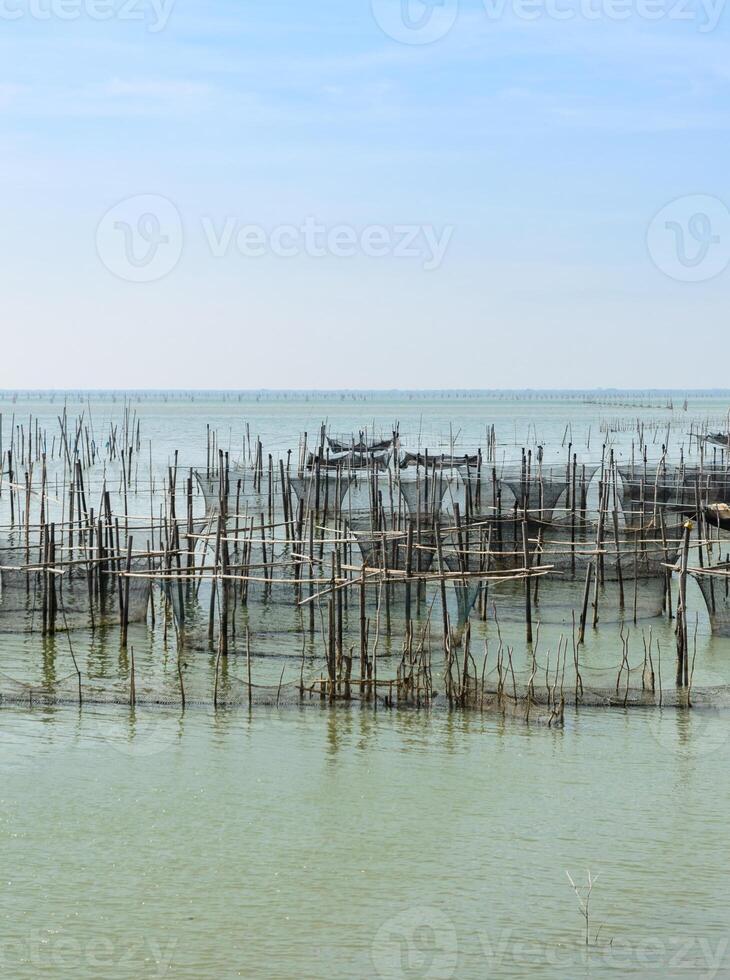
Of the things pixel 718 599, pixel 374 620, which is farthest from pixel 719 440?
pixel 374 620

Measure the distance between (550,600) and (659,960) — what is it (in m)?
7.90

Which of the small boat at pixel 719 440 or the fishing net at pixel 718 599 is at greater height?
the small boat at pixel 719 440

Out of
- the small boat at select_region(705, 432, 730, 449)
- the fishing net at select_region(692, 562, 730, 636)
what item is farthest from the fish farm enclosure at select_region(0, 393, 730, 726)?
the small boat at select_region(705, 432, 730, 449)

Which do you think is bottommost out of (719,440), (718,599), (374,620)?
(374,620)

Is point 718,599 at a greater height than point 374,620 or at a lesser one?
Answer: greater

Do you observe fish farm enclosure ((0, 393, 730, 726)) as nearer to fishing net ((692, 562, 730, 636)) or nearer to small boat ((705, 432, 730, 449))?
fishing net ((692, 562, 730, 636))

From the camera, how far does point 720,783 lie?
22.9 ft

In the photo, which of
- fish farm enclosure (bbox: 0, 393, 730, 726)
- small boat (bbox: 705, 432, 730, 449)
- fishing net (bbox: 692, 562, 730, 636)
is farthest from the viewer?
small boat (bbox: 705, 432, 730, 449)

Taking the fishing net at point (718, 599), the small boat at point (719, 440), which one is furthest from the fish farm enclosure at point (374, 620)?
the small boat at point (719, 440)

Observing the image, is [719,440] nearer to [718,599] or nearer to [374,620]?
[718,599]

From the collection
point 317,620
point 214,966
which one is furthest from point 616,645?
point 214,966

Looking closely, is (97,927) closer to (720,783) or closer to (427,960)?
(427,960)

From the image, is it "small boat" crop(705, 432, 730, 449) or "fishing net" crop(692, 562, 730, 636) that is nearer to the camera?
"fishing net" crop(692, 562, 730, 636)

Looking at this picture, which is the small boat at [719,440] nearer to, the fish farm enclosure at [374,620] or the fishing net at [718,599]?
the fish farm enclosure at [374,620]
